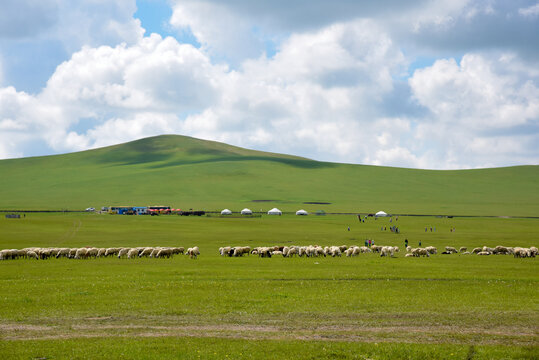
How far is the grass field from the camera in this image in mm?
14305

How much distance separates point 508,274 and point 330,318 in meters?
17.3

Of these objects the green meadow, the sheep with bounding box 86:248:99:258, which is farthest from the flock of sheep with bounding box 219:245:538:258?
the sheep with bounding box 86:248:99:258

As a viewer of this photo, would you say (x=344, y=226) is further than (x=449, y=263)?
Yes

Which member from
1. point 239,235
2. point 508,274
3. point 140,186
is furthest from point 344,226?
point 140,186

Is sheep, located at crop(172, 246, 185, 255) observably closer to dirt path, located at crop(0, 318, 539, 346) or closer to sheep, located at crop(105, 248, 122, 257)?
sheep, located at crop(105, 248, 122, 257)

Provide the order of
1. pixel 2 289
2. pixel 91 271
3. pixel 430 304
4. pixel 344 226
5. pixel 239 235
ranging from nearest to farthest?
pixel 430 304 → pixel 2 289 → pixel 91 271 → pixel 239 235 → pixel 344 226

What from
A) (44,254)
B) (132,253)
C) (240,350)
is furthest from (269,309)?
(44,254)

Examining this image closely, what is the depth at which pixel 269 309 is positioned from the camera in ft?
64.8

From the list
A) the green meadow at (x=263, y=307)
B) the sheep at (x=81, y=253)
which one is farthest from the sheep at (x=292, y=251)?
the sheep at (x=81, y=253)

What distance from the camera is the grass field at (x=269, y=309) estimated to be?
14.3 m

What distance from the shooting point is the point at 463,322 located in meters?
17.5

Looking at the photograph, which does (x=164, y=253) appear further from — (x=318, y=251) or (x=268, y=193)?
(x=268, y=193)

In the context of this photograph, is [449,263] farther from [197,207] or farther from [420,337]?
[197,207]

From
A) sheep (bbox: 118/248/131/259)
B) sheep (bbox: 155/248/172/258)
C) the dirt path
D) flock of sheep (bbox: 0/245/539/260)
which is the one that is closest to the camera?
the dirt path
